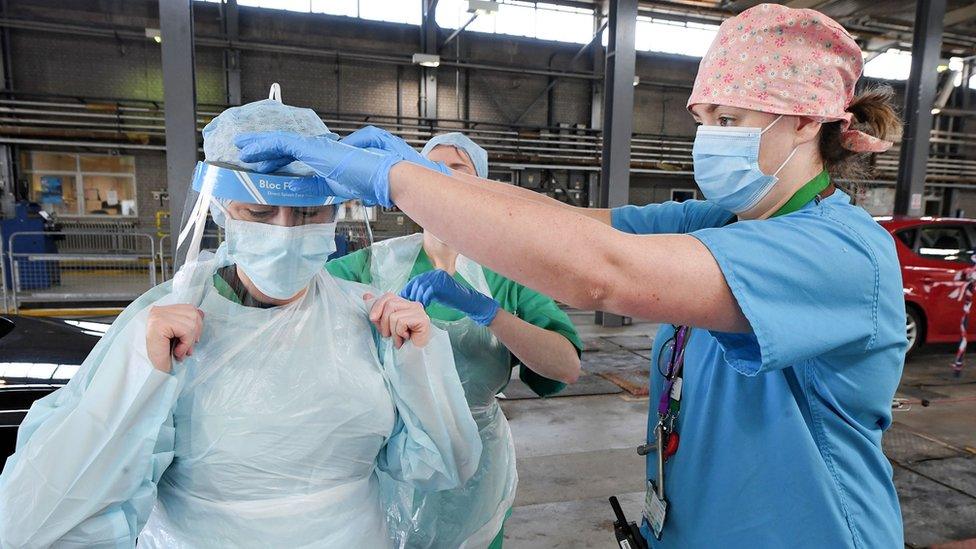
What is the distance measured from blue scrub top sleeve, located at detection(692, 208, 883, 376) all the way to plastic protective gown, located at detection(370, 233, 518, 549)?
1.13 meters

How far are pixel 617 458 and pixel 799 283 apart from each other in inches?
136

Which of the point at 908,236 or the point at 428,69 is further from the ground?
the point at 428,69

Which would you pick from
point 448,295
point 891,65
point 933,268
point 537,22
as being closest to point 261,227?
point 448,295

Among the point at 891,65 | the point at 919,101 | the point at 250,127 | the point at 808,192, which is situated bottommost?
the point at 808,192

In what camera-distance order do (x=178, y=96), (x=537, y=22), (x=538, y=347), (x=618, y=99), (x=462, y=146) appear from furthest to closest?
(x=537, y=22) < (x=618, y=99) < (x=178, y=96) < (x=462, y=146) < (x=538, y=347)

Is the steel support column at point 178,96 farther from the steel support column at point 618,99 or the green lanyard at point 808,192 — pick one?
the green lanyard at point 808,192

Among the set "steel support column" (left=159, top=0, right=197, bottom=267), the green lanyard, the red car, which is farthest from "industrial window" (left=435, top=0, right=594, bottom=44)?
the green lanyard

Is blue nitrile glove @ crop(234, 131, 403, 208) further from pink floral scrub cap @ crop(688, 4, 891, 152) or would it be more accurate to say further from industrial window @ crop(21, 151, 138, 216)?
industrial window @ crop(21, 151, 138, 216)

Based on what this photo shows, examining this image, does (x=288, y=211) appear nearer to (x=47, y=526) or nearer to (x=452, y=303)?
(x=452, y=303)

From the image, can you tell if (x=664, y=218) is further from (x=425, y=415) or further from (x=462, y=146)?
(x=462, y=146)

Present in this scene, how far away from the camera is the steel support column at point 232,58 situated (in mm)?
11898

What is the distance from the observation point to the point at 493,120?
46.6 feet

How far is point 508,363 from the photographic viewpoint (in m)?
1.95

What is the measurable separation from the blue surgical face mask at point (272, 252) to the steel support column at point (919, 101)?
9280mm
